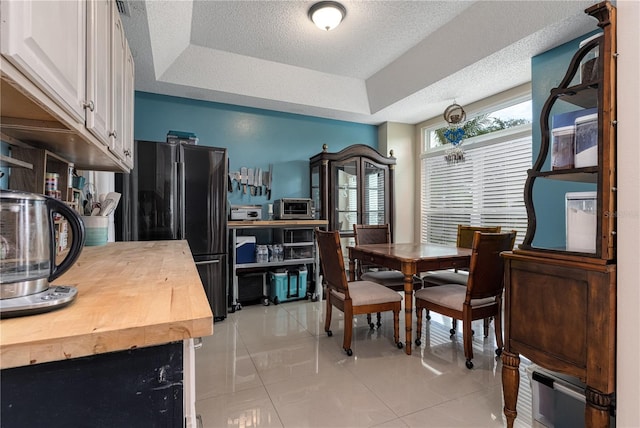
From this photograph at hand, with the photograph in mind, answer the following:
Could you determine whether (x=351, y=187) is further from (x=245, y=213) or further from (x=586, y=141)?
(x=586, y=141)

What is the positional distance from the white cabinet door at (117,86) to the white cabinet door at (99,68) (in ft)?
0.25

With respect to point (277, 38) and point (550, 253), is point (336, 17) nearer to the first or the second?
point (277, 38)

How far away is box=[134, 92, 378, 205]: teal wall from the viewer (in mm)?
3992

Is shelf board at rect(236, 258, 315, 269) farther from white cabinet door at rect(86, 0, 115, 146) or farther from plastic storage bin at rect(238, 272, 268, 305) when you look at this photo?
white cabinet door at rect(86, 0, 115, 146)

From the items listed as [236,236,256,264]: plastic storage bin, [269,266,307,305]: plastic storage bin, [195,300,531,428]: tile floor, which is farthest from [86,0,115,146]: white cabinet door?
[269,266,307,305]: plastic storage bin

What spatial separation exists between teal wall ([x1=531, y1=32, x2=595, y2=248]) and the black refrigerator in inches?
122

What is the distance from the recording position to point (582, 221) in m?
1.33

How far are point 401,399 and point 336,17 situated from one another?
10.2 ft

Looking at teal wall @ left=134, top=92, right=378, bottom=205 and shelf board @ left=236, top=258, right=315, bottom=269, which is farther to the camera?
teal wall @ left=134, top=92, right=378, bottom=205

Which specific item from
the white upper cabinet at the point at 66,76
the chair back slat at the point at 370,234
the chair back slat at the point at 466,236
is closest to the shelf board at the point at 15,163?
the white upper cabinet at the point at 66,76

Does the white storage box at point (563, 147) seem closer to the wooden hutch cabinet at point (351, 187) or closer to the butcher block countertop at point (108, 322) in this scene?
the butcher block countertop at point (108, 322)

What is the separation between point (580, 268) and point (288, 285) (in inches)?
123

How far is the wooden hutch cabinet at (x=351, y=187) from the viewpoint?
179 inches

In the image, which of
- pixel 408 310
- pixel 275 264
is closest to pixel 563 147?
pixel 408 310
